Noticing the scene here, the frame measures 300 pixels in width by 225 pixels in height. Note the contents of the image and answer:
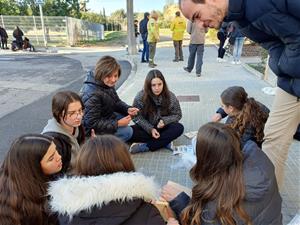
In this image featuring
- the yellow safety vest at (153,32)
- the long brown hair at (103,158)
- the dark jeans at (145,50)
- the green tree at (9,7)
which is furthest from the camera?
the green tree at (9,7)

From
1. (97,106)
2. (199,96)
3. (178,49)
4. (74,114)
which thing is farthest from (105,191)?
(178,49)

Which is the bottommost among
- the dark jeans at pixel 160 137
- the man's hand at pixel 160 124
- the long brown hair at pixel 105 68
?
the dark jeans at pixel 160 137

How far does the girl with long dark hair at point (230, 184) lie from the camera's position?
1.71 meters

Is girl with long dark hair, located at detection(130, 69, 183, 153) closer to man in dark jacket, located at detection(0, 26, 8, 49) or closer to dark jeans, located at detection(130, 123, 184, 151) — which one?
dark jeans, located at detection(130, 123, 184, 151)

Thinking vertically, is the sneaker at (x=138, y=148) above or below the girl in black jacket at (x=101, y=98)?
below

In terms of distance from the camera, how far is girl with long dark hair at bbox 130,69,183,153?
3854mm

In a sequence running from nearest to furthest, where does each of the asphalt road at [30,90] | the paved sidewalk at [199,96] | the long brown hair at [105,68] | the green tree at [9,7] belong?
the paved sidewalk at [199,96], the long brown hair at [105,68], the asphalt road at [30,90], the green tree at [9,7]

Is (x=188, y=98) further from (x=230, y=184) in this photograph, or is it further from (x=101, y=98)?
(x=230, y=184)

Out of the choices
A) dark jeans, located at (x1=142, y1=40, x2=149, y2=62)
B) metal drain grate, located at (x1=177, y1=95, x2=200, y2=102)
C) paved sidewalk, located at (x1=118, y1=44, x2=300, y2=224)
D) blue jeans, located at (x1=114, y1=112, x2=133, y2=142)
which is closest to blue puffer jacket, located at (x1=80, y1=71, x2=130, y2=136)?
blue jeans, located at (x1=114, y1=112, x2=133, y2=142)

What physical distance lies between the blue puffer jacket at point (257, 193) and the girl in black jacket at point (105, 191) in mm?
306

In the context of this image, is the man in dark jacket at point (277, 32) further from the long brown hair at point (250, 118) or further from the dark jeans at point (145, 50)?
the dark jeans at point (145, 50)

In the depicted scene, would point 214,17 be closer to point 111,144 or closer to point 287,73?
point 287,73

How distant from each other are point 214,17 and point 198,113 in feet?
11.3

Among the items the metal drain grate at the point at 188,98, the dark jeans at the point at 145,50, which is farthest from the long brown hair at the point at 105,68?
the dark jeans at the point at 145,50
